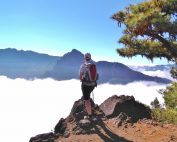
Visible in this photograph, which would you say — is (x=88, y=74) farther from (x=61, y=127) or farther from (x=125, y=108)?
(x=125, y=108)

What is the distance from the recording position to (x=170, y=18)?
70.5 feet

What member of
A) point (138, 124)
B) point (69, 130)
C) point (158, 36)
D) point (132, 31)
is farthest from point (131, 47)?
point (69, 130)

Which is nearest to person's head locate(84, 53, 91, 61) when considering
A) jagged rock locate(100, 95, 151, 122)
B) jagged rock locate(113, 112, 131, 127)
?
jagged rock locate(113, 112, 131, 127)

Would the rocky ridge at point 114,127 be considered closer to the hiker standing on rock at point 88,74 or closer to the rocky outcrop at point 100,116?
the rocky outcrop at point 100,116

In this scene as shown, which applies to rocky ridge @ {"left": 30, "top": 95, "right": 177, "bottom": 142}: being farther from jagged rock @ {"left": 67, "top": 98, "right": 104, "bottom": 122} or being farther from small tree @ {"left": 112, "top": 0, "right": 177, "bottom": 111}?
small tree @ {"left": 112, "top": 0, "right": 177, "bottom": 111}

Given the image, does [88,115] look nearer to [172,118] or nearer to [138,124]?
[138,124]

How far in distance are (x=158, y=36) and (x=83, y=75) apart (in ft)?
18.8

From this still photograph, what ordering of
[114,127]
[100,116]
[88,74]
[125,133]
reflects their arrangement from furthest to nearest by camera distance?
[100,116]
[88,74]
[114,127]
[125,133]

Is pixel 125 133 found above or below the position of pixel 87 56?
below

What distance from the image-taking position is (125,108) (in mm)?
22531

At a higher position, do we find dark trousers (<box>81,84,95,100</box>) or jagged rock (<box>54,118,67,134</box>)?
dark trousers (<box>81,84,95,100</box>)

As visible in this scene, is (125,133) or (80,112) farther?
(80,112)

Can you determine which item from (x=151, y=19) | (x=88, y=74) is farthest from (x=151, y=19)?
(x=88, y=74)

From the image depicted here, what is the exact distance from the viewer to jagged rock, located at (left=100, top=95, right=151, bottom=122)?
22.1 metres
